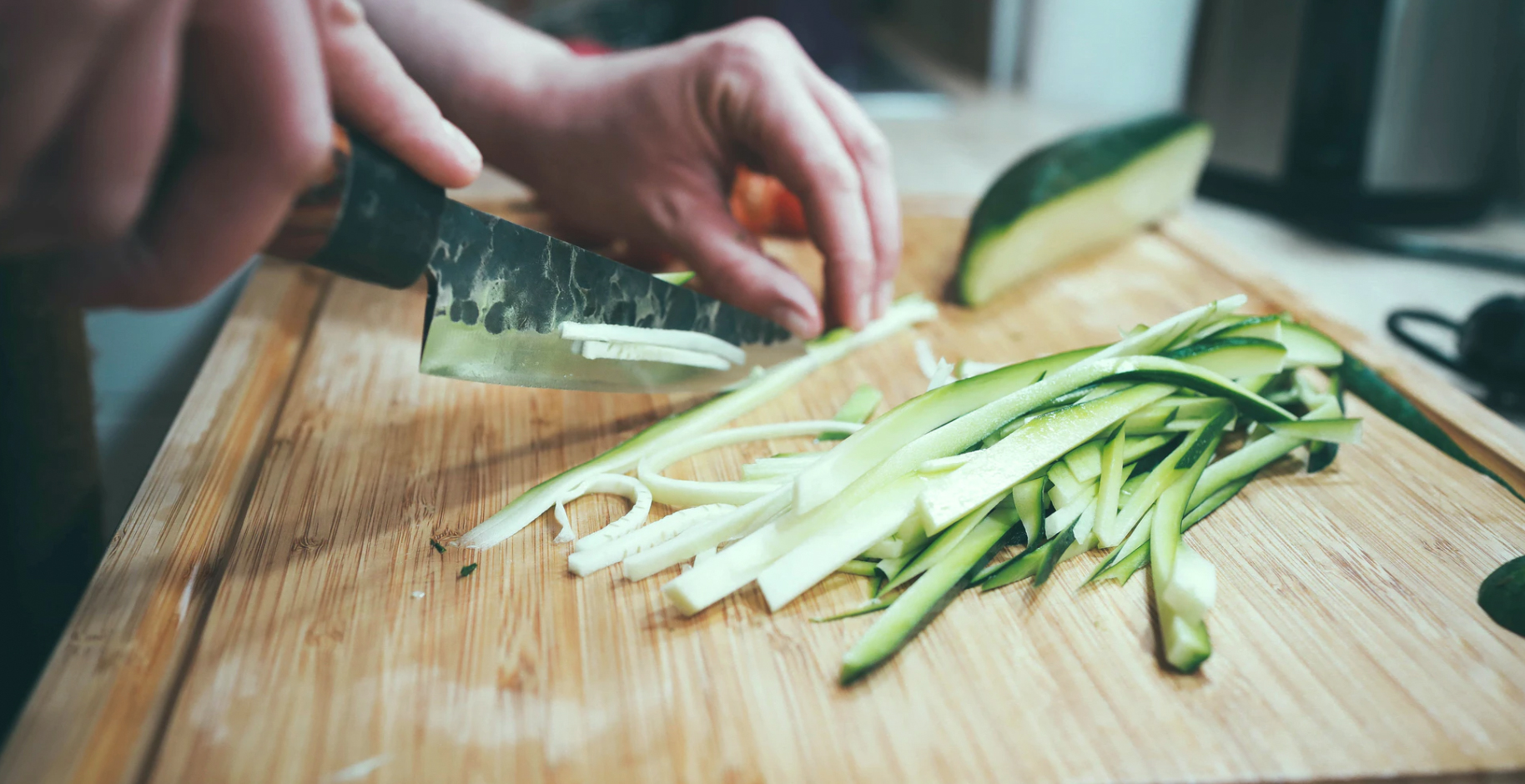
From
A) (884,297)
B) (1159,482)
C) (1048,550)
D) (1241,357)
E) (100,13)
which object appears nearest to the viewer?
(100,13)

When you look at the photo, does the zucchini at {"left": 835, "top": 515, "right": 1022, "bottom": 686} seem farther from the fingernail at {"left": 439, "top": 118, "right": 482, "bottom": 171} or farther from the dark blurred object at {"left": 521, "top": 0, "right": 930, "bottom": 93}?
the dark blurred object at {"left": 521, "top": 0, "right": 930, "bottom": 93}

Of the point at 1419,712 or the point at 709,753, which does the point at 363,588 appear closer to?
the point at 709,753

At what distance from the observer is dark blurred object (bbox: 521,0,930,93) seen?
11.9ft

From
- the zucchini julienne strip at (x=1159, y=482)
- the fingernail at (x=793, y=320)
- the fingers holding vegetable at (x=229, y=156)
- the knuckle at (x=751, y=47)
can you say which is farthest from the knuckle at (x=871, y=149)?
the fingers holding vegetable at (x=229, y=156)

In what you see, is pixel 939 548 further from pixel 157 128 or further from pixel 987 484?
pixel 157 128

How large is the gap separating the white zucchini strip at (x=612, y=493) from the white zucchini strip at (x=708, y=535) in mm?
40

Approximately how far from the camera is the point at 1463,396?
1293 mm

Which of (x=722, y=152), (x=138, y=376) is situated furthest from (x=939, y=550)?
(x=138, y=376)

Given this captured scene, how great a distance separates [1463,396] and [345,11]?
57.7 inches

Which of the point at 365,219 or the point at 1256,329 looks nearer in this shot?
the point at 365,219

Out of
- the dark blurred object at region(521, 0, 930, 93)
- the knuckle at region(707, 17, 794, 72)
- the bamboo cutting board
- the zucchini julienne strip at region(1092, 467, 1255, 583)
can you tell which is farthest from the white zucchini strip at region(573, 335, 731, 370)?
the dark blurred object at region(521, 0, 930, 93)

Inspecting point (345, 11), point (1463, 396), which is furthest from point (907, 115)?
point (345, 11)

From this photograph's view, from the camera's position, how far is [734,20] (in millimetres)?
3525

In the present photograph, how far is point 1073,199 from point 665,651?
1264mm
